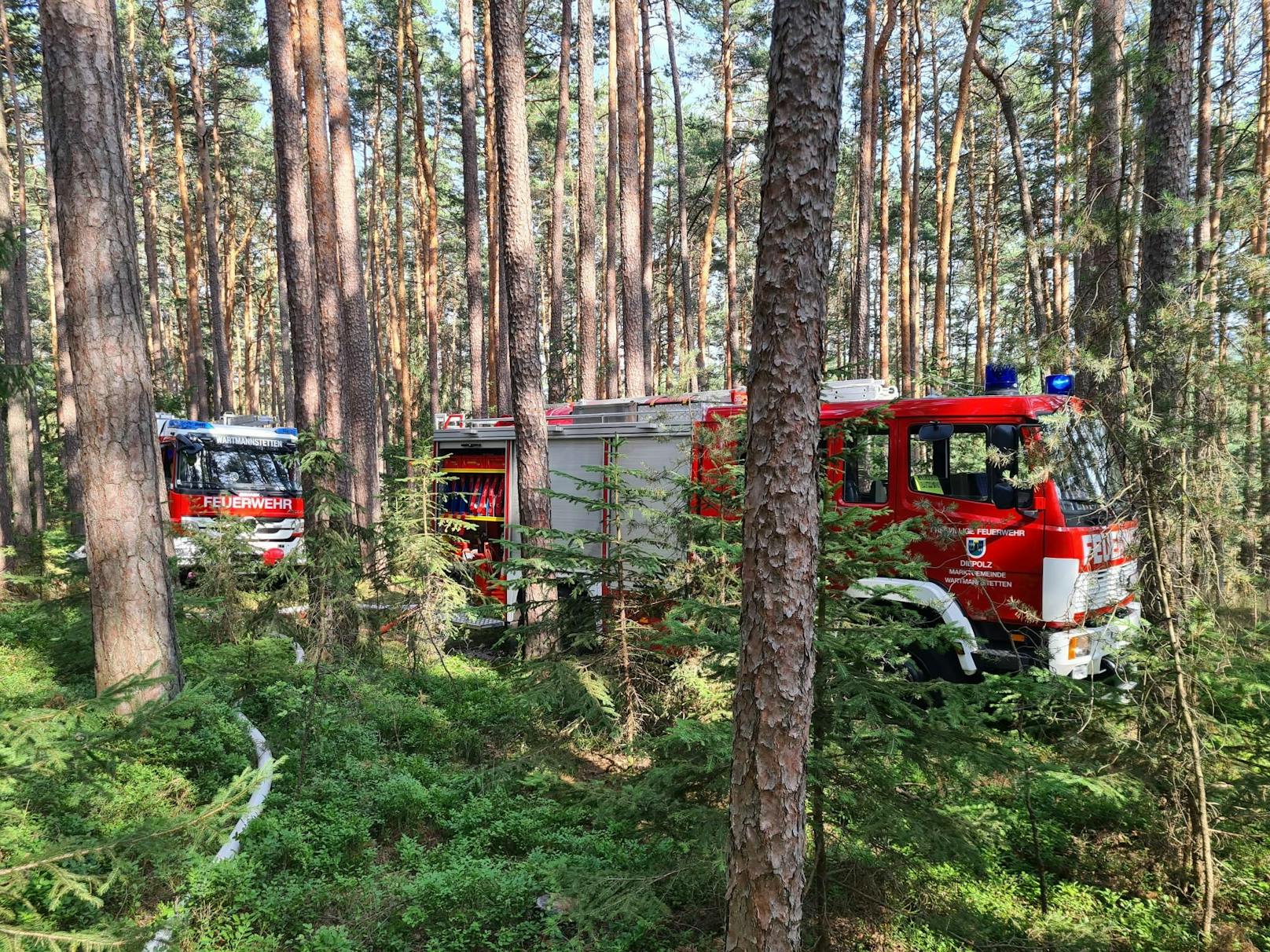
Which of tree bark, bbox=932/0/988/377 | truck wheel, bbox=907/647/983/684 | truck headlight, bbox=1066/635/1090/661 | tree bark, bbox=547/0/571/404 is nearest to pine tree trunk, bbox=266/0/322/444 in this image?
truck wheel, bbox=907/647/983/684

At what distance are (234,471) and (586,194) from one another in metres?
9.66

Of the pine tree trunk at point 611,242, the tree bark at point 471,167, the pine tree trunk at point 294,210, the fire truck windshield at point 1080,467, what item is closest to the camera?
the fire truck windshield at point 1080,467

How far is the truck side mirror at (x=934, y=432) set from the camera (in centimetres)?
651

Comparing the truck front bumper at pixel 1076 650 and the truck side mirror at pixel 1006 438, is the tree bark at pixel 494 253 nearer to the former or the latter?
the truck side mirror at pixel 1006 438

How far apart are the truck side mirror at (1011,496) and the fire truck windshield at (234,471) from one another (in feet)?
38.5

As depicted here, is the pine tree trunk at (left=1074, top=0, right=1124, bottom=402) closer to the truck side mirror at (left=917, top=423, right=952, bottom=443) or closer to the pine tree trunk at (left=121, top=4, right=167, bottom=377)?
the truck side mirror at (left=917, top=423, right=952, bottom=443)

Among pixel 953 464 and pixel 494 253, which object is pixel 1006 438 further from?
pixel 494 253

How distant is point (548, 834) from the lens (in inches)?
200

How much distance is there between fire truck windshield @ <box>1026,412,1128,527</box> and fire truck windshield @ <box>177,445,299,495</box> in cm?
1215

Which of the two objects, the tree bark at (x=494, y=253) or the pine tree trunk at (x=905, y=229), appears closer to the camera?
the pine tree trunk at (x=905, y=229)

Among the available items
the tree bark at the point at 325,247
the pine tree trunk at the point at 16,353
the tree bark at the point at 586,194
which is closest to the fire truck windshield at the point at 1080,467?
the tree bark at the point at 325,247

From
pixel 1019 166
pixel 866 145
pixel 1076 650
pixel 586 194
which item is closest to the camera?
pixel 1076 650

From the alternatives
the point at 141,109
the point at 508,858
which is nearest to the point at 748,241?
the point at 141,109

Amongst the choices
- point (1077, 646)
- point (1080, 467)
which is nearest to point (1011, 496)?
point (1080, 467)
